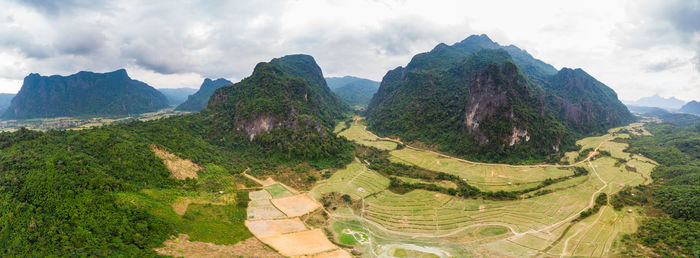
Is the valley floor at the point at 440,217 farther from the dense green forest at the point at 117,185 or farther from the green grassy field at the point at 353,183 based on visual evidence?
the dense green forest at the point at 117,185

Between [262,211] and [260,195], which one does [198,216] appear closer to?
[262,211]

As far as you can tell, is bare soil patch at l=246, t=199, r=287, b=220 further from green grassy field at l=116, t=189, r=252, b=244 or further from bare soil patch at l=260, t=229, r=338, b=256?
bare soil patch at l=260, t=229, r=338, b=256

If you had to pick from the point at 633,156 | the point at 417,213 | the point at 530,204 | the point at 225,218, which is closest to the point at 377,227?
the point at 417,213

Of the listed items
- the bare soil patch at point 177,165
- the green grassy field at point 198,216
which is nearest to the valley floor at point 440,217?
the bare soil patch at point 177,165

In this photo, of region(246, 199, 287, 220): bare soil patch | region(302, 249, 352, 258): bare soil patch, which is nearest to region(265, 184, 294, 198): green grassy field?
region(246, 199, 287, 220): bare soil patch

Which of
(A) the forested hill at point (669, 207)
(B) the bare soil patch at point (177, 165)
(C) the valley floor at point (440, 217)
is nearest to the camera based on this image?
(A) the forested hill at point (669, 207)

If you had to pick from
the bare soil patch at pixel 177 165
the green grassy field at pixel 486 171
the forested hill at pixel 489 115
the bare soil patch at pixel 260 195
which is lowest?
the bare soil patch at pixel 260 195
